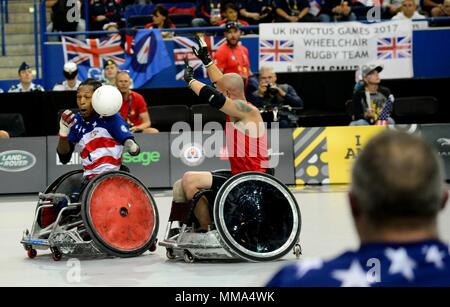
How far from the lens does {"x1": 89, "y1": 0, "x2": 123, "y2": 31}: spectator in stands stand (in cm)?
1872

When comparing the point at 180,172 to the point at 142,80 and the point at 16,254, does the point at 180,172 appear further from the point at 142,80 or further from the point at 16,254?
the point at 16,254

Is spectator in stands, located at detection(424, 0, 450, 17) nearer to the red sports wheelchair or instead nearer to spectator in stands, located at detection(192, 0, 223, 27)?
spectator in stands, located at detection(192, 0, 223, 27)

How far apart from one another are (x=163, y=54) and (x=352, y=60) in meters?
3.44

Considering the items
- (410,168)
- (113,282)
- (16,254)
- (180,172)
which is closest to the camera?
(410,168)

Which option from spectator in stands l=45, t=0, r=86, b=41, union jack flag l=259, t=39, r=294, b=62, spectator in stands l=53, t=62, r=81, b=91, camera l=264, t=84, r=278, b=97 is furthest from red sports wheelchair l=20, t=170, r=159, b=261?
spectator in stands l=45, t=0, r=86, b=41

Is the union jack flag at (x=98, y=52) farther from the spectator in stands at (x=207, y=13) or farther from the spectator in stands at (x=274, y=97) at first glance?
the spectator in stands at (x=274, y=97)

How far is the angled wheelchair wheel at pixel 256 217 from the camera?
26.0ft

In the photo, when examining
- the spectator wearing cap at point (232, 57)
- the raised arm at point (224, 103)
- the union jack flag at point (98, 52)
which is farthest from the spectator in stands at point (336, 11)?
the raised arm at point (224, 103)

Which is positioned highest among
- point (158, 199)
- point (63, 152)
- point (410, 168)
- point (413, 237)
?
point (410, 168)

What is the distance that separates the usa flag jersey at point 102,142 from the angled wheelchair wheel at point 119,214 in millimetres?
421

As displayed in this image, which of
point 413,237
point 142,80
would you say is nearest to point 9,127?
point 142,80

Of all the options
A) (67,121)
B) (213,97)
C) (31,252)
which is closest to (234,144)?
(213,97)

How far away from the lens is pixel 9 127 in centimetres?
1628

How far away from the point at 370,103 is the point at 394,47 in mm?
2183
